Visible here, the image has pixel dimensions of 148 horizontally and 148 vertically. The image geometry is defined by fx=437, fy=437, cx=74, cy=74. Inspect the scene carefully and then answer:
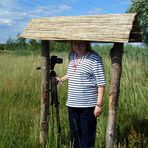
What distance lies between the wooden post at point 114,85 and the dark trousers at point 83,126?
0.20 meters

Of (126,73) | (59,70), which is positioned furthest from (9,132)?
(59,70)

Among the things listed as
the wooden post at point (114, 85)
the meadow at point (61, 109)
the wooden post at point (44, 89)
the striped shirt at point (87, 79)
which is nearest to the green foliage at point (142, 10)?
the meadow at point (61, 109)

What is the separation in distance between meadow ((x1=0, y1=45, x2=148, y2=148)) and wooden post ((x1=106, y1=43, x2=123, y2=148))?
0.40 meters

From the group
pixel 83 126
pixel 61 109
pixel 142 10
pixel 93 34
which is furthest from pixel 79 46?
pixel 142 10

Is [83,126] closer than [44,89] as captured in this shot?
Yes

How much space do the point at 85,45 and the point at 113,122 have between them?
920 mm

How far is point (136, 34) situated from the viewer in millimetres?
4832

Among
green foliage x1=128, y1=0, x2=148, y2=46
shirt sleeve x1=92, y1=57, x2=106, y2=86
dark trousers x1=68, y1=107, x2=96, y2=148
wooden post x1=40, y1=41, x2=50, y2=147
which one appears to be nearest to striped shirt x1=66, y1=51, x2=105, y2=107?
shirt sleeve x1=92, y1=57, x2=106, y2=86

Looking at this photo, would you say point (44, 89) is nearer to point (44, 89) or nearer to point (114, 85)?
point (44, 89)

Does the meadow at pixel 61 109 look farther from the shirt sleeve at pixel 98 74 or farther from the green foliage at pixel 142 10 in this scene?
the green foliage at pixel 142 10

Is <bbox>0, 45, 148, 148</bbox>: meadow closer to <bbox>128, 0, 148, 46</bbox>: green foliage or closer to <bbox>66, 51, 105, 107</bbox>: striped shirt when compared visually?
<bbox>66, 51, 105, 107</bbox>: striped shirt

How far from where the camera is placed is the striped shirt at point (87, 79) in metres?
4.62

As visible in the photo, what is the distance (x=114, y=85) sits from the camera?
4844mm

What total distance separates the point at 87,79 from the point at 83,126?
536mm
